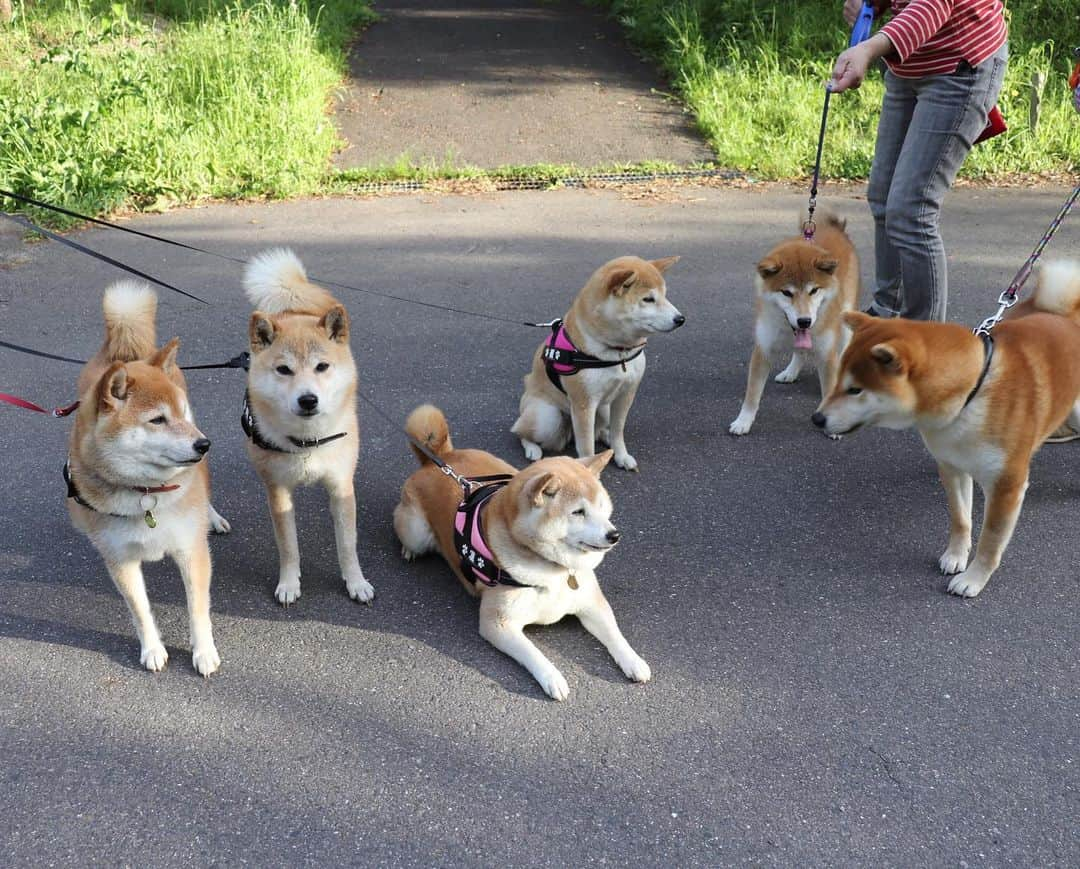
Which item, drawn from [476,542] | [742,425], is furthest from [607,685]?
[742,425]

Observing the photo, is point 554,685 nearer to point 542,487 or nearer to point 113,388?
point 542,487

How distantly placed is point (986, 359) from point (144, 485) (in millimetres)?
2900

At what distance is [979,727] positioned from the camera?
2.85 metres

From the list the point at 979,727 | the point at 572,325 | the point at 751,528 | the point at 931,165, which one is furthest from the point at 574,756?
the point at 931,165

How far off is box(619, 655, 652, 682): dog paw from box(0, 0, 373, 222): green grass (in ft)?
21.4

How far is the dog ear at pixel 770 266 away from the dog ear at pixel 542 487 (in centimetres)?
203

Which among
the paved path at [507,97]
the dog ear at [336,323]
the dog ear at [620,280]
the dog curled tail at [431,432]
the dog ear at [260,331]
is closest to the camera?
the dog ear at [260,331]

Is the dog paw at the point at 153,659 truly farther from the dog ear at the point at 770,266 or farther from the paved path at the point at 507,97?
the paved path at the point at 507,97

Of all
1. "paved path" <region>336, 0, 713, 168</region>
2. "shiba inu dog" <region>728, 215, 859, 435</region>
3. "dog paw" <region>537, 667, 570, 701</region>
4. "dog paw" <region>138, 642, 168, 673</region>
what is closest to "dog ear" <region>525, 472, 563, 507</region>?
"dog paw" <region>537, 667, 570, 701</region>

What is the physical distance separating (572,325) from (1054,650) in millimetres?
2393

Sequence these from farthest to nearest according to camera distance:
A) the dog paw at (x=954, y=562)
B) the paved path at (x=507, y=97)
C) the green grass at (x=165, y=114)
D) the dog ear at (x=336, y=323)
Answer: the paved path at (x=507, y=97), the green grass at (x=165, y=114), the dog paw at (x=954, y=562), the dog ear at (x=336, y=323)

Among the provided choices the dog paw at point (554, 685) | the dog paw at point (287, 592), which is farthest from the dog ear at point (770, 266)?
the dog paw at point (287, 592)

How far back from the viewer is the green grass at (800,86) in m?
8.52

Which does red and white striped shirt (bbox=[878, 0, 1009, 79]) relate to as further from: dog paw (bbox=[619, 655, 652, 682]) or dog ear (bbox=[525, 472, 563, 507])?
dog paw (bbox=[619, 655, 652, 682])
